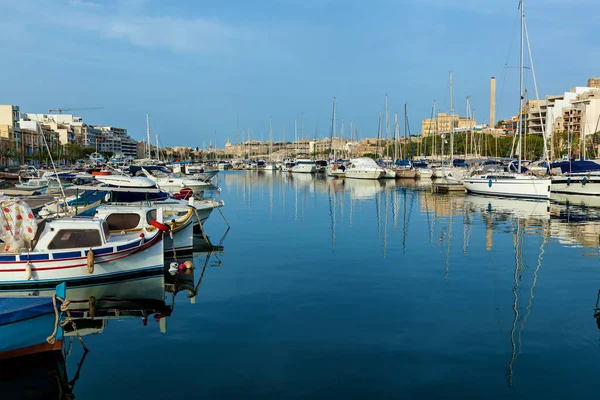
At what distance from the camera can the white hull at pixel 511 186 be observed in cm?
4425

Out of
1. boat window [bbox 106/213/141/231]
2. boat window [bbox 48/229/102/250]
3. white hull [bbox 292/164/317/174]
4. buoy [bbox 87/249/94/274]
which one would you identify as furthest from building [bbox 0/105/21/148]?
buoy [bbox 87/249/94/274]

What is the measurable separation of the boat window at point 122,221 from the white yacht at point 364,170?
200ft

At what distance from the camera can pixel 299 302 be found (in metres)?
15.0

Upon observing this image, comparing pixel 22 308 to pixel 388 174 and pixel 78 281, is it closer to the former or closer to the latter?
pixel 78 281

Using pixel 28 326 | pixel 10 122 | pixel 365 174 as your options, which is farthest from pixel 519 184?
pixel 10 122

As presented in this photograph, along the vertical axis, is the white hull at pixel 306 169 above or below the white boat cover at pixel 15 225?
above

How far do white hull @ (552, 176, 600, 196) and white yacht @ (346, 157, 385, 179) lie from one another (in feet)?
101

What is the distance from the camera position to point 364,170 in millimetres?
80438

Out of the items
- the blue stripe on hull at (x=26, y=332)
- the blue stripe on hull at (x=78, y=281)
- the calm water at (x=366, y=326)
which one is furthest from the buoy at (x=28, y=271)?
the blue stripe on hull at (x=26, y=332)

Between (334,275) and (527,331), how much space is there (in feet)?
22.9

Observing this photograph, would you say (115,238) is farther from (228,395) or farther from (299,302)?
(228,395)

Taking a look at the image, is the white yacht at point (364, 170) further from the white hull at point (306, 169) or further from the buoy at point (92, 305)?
the buoy at point (92, 305)

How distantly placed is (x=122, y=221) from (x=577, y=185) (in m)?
Answer: 40.8

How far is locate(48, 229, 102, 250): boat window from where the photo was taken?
1633 centimetres
